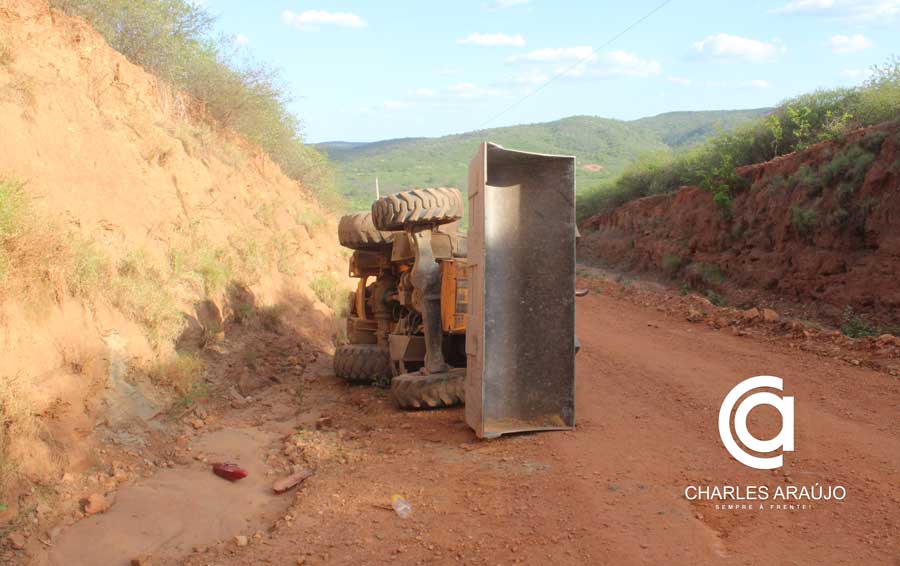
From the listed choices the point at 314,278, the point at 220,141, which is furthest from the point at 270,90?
the point at 314,278

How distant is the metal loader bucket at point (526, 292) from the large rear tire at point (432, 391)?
72 centimetres

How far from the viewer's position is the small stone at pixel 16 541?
14.5 ft

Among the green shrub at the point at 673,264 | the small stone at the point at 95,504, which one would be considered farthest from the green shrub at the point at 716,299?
the small stone at the point at 95,504

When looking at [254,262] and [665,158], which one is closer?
[254,262]

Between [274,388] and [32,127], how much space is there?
418cm

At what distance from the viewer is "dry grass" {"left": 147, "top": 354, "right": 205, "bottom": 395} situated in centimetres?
747

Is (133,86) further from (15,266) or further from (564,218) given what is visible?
(564,218)

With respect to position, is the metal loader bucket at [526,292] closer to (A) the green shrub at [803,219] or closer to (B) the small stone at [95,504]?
(B) the small stone at [95,504]

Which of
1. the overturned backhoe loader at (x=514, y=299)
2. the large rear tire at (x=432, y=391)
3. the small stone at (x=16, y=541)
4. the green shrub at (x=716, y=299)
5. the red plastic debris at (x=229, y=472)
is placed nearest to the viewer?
the small stone at (x=16, y=541)

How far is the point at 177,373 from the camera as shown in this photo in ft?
25.2

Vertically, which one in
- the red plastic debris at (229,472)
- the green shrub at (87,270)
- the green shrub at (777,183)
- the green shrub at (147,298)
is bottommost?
the red plastic debris at (229,472)

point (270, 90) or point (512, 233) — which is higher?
point (270, 90)

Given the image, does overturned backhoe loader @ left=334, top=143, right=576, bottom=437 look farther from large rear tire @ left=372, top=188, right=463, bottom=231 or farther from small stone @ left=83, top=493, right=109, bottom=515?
small stone @ left=83, top=493, right=109, bottom=515

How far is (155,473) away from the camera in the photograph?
5.92 meters
